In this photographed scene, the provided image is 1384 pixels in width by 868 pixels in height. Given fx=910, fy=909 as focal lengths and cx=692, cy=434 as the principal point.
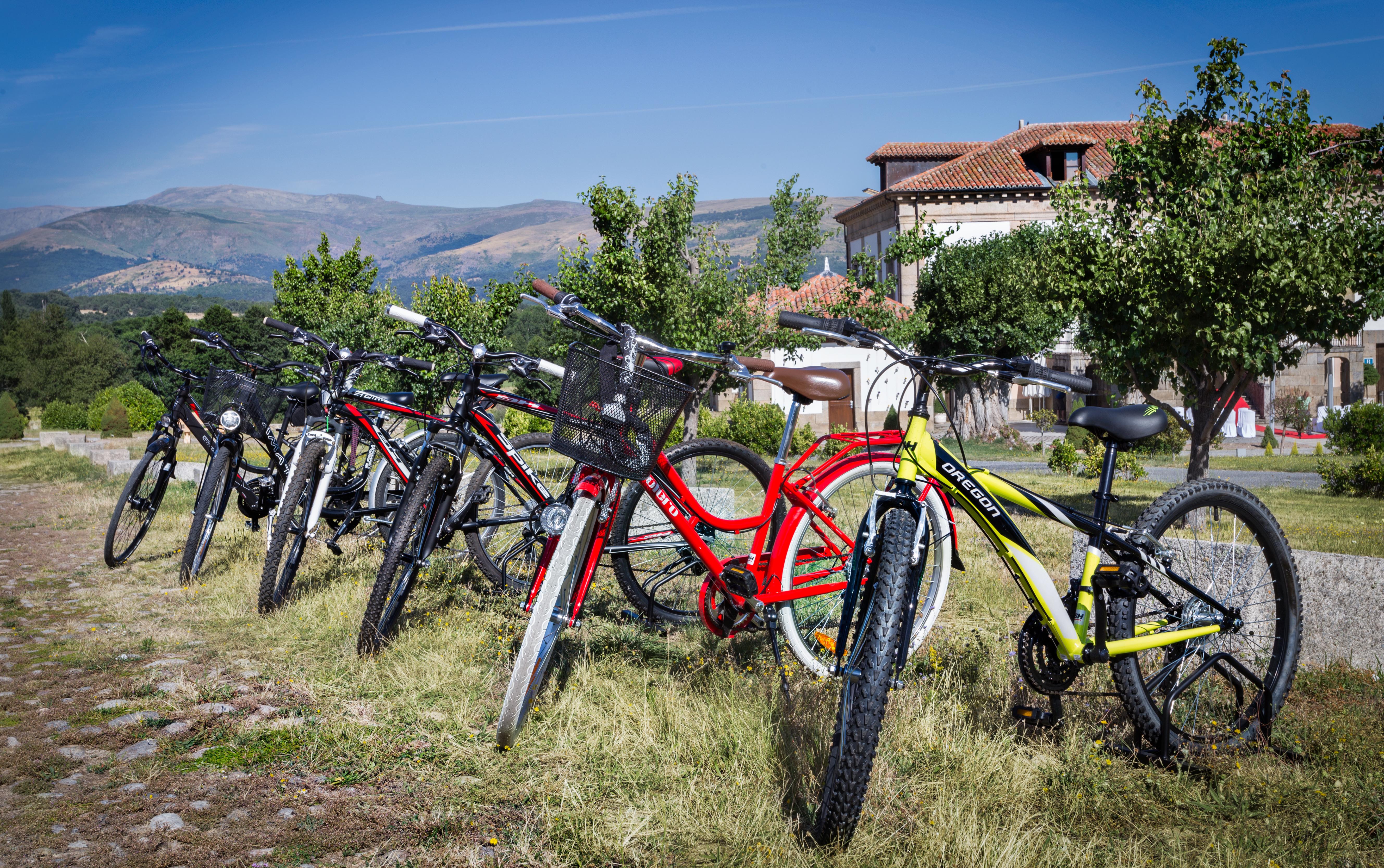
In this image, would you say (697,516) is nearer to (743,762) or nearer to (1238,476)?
(743,762)

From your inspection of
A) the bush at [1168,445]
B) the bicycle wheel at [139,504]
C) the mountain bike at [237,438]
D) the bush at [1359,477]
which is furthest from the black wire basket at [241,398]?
the bush at [1168,445]

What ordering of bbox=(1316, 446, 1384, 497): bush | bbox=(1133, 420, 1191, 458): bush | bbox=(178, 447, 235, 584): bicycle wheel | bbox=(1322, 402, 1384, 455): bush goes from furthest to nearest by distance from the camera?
1. bbox=(1133, 420, 1191, 458): bush
2. bbox=(1322, 402, 1384, 455): bush
3. bbox=(1316, 446, 1384, 497): bush
4. bbox=(178, 447, 235, 584): bicycle wheel

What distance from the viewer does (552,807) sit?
108 inches

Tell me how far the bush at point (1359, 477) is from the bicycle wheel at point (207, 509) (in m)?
15.7

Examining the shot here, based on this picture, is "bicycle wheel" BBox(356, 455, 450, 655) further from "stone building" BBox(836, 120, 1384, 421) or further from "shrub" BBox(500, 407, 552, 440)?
"stone building" BBox(836, 120, 1384, 421)

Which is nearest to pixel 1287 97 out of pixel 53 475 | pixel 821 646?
pixel 821 646

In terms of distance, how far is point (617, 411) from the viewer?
306cm

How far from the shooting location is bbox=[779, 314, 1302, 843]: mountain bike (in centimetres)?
239

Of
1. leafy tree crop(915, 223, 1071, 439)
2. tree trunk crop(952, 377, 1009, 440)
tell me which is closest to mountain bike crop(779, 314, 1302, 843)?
leafy tree crop(915, 223, 1071, 439)

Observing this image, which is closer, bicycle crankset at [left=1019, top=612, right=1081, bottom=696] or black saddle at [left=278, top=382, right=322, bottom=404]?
→ bicycle crankset at [left=1019, top=612, right=1081, bottom=696]

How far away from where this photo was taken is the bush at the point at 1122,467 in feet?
51.6

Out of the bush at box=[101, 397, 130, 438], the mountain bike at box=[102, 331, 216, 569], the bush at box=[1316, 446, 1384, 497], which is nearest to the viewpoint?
the mountain bike at box=[102, 331, 216, 569]

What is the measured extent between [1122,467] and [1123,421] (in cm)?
1435

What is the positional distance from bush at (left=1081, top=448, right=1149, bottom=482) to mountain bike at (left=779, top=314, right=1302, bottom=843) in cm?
1211
